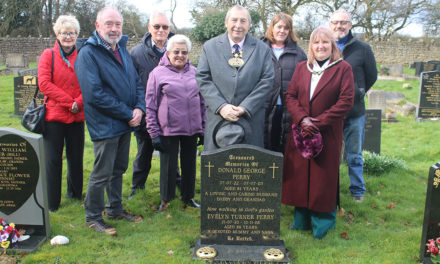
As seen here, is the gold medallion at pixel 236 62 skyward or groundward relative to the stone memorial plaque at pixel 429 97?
skyward

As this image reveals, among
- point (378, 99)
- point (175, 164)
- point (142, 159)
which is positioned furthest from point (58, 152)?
point (378, 99)

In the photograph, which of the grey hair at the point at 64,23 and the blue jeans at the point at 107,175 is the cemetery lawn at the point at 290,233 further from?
the grey hair at the point at 64,23

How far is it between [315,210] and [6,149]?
3.34 meters

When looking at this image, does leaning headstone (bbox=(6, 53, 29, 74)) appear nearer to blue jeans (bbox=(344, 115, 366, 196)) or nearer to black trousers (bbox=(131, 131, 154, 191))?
black trousers (bbox=(131, 131, 154, 191))

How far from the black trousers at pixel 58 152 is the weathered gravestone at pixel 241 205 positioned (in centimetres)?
200

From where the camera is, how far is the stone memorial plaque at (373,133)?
777cm

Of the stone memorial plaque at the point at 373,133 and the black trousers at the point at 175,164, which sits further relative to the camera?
the stone memorial plaque at the point at 373,133

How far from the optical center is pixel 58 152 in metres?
4.62

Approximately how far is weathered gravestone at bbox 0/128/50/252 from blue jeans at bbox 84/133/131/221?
0.49 meters

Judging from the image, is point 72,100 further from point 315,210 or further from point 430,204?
point 430,204

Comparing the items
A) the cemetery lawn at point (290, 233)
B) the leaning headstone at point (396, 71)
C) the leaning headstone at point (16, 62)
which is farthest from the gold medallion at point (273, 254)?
the leaning headstone at point (396, 71)

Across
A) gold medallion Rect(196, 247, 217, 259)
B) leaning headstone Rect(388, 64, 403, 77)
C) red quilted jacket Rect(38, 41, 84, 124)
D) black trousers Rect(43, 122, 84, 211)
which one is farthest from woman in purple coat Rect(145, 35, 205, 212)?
leaning headstone Rect(388, 64, 403, 77)

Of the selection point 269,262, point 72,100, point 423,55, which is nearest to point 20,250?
point 72,100

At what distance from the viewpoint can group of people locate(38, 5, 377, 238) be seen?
3.87 meters
